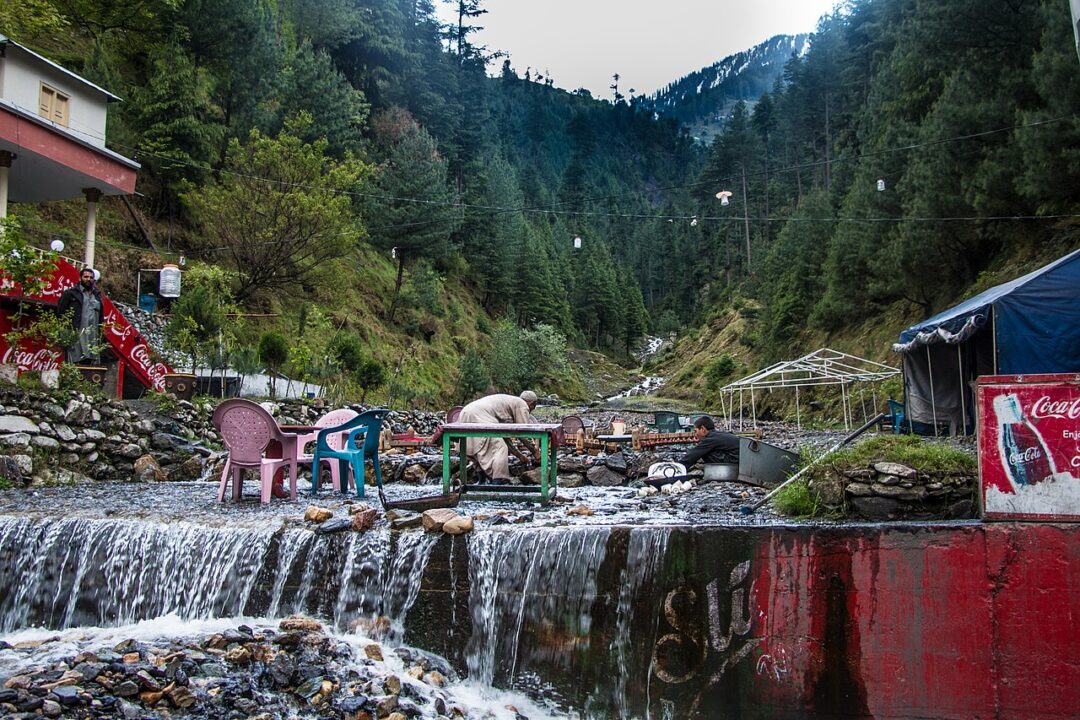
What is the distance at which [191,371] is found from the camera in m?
18.5

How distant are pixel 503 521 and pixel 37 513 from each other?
503 centimetres

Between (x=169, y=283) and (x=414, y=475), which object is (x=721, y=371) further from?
(x=414, y=475)

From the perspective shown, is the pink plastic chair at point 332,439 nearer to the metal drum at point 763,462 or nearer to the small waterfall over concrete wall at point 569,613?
the small waterfall over concrete wall at point 569,613

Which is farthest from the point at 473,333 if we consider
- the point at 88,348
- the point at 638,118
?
the point at 638,118

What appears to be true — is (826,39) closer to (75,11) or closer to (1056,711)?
(75,11)

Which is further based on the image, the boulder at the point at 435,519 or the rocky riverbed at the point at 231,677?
the boulder at the point at 435,519

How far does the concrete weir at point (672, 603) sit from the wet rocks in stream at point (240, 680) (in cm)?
53

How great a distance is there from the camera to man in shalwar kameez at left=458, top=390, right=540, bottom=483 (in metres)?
10.3

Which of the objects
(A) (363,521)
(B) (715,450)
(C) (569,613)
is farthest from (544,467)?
(B) (715,450)

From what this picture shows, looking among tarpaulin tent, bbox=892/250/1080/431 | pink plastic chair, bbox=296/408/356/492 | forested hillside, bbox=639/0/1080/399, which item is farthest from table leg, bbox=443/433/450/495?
forested hillside, bbox=639/0/1080/399

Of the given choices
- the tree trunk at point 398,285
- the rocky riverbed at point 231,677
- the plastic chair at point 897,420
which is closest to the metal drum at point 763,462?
the rocky riverbed at point 231,677

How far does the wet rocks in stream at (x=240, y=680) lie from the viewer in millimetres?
5109

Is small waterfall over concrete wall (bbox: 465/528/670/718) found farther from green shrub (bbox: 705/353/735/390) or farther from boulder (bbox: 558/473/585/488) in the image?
green shrub (bbox: 705/353/735/390)

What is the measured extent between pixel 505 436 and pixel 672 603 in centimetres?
314
